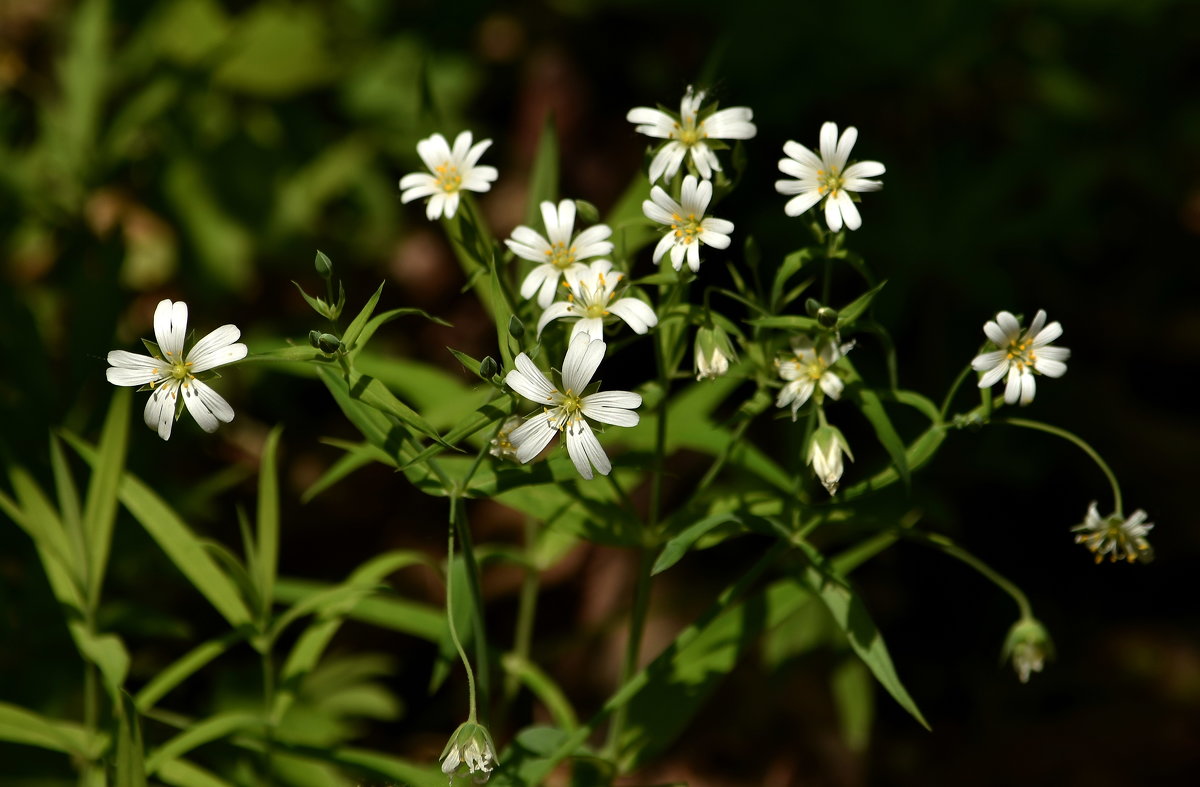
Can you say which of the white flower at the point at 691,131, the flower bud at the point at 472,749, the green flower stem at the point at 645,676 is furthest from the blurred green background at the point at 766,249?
the white flower at the point at 691,131

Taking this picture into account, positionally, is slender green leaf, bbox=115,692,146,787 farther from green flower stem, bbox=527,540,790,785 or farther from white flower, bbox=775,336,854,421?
white flower, bbox=775,336,854,421

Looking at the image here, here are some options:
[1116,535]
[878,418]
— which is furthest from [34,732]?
[1116,535]

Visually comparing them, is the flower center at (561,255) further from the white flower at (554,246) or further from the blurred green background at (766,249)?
the blurred green background at (766,249)

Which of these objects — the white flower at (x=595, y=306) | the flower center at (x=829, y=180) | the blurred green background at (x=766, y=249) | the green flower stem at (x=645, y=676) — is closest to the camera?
the white flower at (x=595, y=306)

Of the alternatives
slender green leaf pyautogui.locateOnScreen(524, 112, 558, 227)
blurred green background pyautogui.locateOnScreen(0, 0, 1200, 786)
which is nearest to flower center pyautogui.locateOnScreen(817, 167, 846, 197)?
slender green leaf pyautogui.locateOnScreen(524, 112, 558, 227)

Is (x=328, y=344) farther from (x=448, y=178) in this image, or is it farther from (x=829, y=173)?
(x=829, y=173)

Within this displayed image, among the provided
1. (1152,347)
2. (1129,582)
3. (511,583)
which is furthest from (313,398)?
(1152,347)
